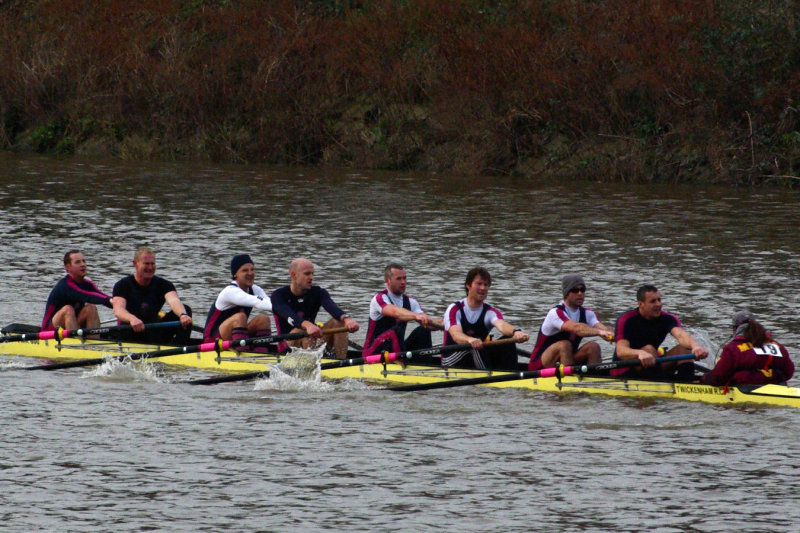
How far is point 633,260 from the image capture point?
2489cm

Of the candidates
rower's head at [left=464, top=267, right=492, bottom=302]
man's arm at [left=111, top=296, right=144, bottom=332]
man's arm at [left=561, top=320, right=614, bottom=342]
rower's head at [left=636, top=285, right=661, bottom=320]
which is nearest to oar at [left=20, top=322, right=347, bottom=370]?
man's arm at [left=111, top=296, right=144, bottom=332]

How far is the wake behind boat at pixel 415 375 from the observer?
1345 cm

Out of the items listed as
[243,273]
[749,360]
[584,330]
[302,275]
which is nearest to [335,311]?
[302,275]

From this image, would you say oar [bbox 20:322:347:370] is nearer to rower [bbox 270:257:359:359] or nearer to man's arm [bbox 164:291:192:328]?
rower [bbox 270:257:359:359]

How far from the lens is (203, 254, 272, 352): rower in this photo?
52.9 ft

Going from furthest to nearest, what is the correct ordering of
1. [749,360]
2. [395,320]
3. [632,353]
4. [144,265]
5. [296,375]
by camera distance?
[144,265]
[395,320]
[296,375]
[632,353]
[749,360]

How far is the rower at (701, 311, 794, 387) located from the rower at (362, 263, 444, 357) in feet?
11.2

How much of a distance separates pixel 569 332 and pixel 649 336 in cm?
88

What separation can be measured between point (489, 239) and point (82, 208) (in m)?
11.3

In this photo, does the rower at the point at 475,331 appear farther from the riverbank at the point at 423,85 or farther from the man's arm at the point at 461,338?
the riverbank at the point at 423,85

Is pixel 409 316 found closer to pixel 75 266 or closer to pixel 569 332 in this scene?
pixel 569 332

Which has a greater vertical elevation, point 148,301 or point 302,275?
point 302,275

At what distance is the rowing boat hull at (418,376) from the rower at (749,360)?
132mm

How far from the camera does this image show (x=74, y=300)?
1698 cm
